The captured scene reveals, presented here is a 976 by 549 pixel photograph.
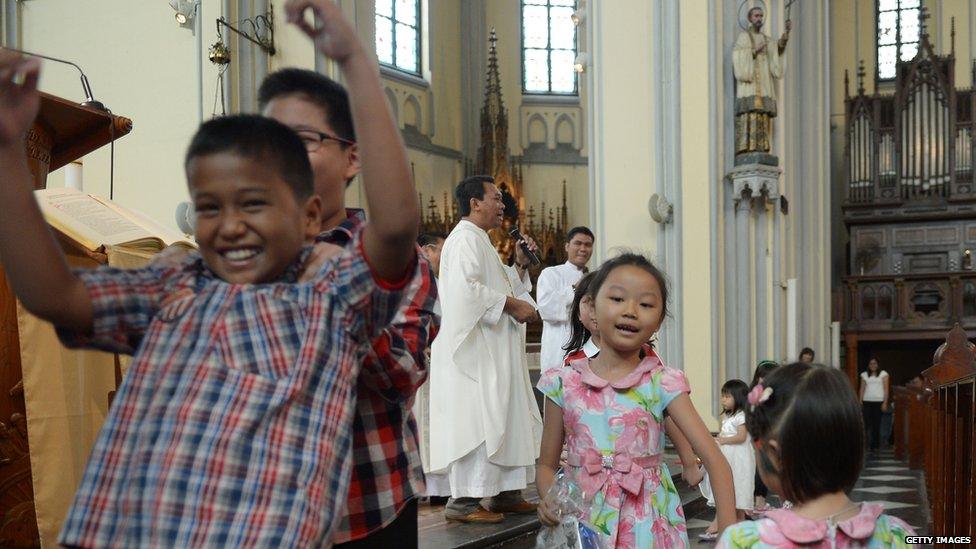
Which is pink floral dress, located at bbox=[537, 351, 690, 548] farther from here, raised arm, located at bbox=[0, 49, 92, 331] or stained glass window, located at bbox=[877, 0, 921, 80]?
A: stained glass window, located at bbox=[877, 0, 921, 80]

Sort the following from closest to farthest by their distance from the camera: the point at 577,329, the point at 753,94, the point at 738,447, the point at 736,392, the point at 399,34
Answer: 1. the point at 577,329
2. the point at 736,392
3. the point at 738,447
4. the point at 753,94
5. the point at 399,34

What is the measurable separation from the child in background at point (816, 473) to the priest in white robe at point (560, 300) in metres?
5.42

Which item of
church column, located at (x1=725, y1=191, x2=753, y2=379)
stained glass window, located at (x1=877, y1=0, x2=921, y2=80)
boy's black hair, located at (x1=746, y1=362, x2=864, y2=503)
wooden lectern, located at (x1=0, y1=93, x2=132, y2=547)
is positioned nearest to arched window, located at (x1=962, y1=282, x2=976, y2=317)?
stained glass window, located at (x1=877, y1=0, x2=921, y2=80)

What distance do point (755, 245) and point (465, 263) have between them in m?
6.00

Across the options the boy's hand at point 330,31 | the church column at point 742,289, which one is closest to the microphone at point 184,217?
the church column at point 742,289

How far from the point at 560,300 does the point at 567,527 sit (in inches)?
196

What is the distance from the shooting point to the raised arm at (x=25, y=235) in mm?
1334

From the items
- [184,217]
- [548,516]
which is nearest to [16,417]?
[548,516]

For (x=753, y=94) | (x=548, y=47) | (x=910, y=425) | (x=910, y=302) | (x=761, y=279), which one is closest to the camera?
(x=753, y=94)

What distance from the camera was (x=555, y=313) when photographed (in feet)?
24.7

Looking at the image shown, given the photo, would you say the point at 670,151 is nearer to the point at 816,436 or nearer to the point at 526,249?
the point at 526,249

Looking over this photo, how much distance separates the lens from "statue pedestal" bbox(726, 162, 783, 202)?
9.94m

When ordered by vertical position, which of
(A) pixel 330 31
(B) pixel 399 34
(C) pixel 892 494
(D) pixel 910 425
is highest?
(B) pixel 399 34

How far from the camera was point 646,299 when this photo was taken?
2.89m
